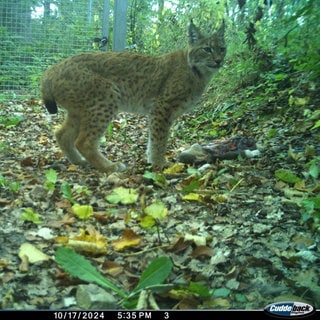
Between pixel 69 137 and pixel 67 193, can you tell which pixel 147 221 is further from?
pixel 69 137

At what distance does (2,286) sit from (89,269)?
0.84 feet

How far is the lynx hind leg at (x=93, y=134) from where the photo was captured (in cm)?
311

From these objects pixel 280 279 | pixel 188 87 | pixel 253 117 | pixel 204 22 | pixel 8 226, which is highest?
pixel 204 22

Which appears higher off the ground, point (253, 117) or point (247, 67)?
point (247, 67)

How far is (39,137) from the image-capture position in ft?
12.1

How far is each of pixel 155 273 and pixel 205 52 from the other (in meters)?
2.28

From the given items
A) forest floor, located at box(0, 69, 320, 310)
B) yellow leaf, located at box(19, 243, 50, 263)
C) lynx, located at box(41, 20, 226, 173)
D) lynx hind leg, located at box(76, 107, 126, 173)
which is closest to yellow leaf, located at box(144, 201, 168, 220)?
forest floor, located at box(0, 69, 320, 310)

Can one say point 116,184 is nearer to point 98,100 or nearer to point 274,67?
point 98,100

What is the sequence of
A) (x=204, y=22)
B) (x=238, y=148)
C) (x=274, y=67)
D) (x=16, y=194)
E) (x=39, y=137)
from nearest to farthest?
(x=16, y=194) < (x=238, y=148) < (x=204, y=22) < (x=274, y=67) < (x=39, y=137)

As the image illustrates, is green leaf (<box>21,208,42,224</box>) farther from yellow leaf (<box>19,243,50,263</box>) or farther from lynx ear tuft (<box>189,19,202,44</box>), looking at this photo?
lynx ear tuft (<box>189,19,202,44</box>)

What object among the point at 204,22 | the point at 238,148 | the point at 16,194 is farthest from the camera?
the point at 204,22

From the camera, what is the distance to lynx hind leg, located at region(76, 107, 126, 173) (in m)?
3.11

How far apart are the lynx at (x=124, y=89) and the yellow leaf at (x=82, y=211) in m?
1.05

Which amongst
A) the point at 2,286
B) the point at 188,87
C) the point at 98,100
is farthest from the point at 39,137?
the point at 2,286
